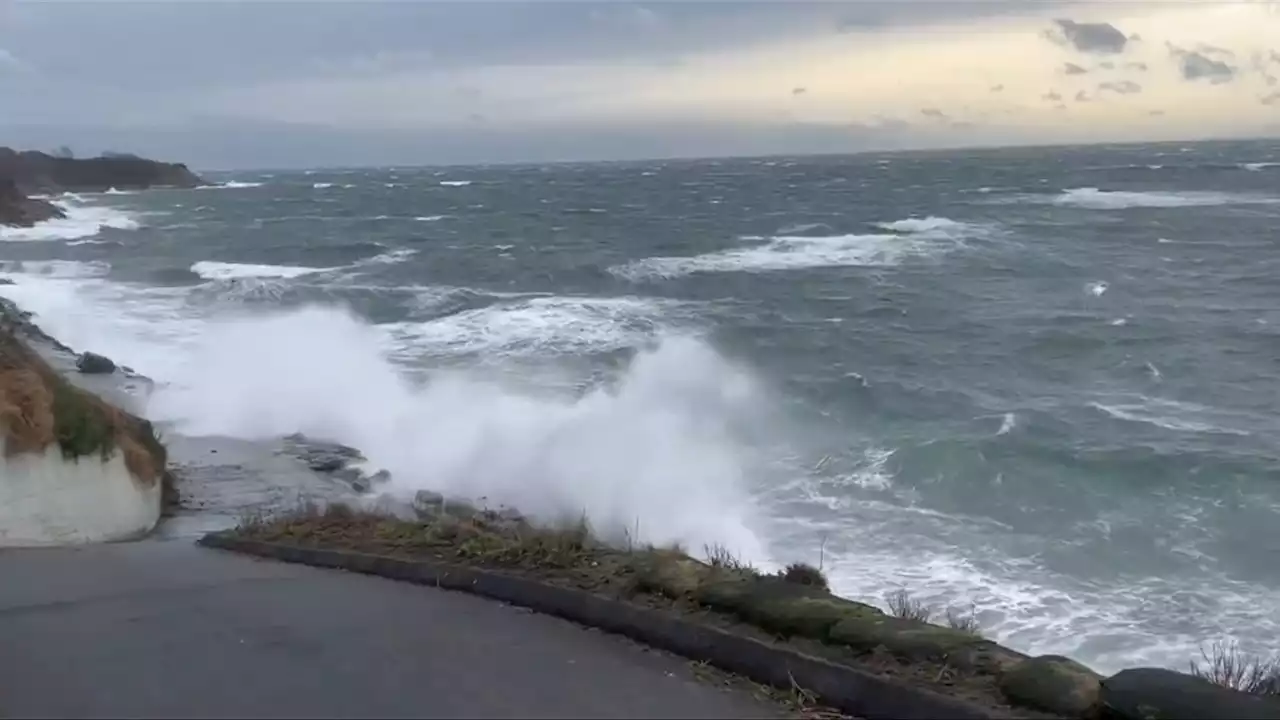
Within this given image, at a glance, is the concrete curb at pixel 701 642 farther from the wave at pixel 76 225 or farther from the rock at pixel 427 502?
the wave at pixel 76 225

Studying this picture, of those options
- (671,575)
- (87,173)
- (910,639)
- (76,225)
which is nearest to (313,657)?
(671,575)

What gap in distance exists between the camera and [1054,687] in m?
5.86

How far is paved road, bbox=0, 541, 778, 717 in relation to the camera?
20.5 feet

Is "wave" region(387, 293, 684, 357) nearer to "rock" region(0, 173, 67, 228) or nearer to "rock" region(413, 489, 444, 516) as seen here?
"rock" region(413, 489, 444, 516)

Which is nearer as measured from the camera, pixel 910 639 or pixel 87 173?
pixel 910 639

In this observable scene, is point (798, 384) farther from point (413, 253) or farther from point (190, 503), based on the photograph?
point (413, 253)

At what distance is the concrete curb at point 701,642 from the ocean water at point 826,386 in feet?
18.8

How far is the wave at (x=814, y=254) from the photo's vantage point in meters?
44.6

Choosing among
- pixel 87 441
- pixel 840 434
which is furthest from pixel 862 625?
pixel 840 434

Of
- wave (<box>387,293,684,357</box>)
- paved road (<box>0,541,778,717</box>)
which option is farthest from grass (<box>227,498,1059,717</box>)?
wave (<box>387,293,684,357</box>)

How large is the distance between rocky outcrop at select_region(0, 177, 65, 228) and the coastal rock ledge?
2231 inches

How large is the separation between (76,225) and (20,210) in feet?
13.1

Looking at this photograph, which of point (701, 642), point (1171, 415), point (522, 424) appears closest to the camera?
point (701, 642)

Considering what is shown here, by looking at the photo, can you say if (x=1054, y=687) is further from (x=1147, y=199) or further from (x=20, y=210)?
(x=20, y=210)
